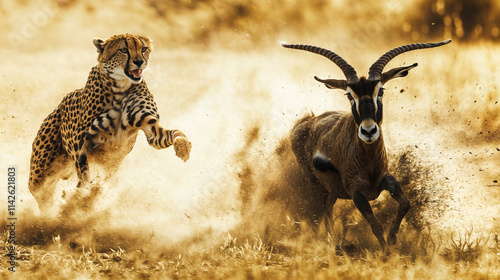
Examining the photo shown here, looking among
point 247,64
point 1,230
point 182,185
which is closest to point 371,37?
point 247,64

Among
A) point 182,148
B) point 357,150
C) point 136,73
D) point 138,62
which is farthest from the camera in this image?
point 136,73

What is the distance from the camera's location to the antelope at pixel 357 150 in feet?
29.9

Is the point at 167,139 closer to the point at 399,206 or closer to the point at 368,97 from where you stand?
the point at 368,97

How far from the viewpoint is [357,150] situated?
31.7 feet

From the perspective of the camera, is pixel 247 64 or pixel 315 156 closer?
pixel 315 156

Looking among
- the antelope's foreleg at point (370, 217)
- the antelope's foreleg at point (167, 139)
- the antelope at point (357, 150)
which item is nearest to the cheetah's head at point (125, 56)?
the antelope's foreleg at point (167, 139)

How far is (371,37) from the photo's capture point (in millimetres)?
18469

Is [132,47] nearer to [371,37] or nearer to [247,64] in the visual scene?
[247,64]

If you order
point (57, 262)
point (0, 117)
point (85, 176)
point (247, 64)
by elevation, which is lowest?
point (57, 262)

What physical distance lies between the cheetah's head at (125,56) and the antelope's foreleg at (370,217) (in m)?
3.55

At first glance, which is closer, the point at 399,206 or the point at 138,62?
the point at 399,206

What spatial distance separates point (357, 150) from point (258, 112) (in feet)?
13.9

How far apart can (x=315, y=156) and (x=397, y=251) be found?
200cm

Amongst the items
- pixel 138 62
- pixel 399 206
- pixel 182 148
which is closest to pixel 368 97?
pixel 399 206
